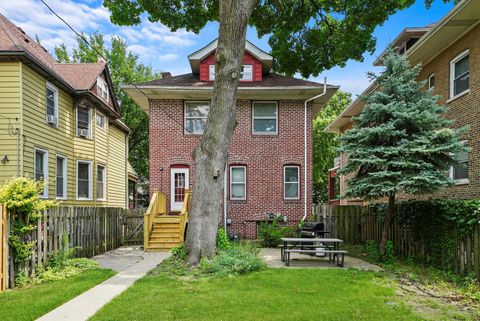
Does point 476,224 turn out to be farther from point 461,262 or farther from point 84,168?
point 84,168

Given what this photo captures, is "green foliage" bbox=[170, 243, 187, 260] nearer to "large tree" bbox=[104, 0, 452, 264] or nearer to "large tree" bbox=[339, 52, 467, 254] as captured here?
"large tree" bbox=[104, 0, 452, 264]

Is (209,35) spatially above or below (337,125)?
above

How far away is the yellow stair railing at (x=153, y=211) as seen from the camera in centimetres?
1284

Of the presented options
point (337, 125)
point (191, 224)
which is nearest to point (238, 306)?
point (191, 224)

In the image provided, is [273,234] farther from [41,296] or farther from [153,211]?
[41,296]

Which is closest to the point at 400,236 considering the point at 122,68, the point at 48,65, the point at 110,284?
the point at 110,284

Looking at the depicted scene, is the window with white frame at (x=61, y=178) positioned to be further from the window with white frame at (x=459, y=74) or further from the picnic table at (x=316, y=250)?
the window with white frame at (x=459, y=74)

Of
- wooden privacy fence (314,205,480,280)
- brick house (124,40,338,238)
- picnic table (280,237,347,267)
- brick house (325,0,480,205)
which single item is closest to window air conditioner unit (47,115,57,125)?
brick house (124,40,338,238)

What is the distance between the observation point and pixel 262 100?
1620 cm

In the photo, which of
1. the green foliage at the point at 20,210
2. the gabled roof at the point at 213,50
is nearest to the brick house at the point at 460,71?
the gabled roof at the point at 213,50

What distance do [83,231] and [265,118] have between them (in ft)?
29.2

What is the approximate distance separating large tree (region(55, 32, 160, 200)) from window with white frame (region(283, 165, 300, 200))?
1984 cm

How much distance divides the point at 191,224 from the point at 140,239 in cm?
723

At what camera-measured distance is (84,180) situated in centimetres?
1692
